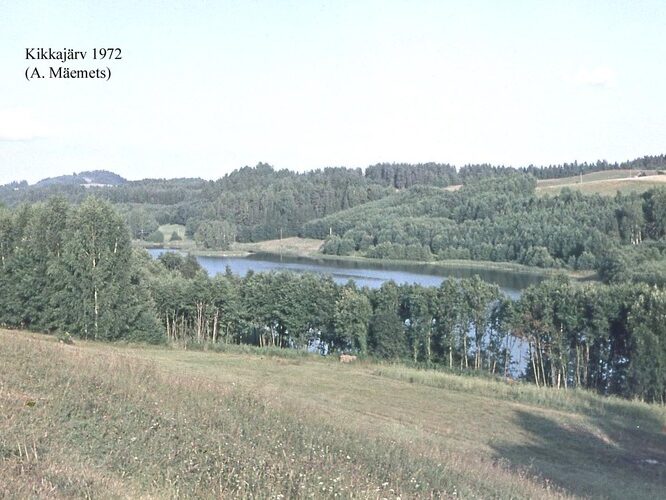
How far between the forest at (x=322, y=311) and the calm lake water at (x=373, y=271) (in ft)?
60.4

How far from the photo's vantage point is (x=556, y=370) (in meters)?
38.6

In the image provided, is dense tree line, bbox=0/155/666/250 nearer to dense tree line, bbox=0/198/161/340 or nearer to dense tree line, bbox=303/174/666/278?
dense tree line, bbox=303/174/666/278

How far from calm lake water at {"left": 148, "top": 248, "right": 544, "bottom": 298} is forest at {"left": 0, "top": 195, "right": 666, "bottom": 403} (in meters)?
18.4

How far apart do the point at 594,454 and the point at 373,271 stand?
6824cm

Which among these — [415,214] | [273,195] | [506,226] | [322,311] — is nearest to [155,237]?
[273,195]

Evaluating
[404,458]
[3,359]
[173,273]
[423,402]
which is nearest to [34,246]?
[173,273]

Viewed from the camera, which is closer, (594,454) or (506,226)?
(594,454)

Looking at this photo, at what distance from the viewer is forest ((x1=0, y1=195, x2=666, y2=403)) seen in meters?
37.0

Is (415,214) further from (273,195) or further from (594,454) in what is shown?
(594,454)

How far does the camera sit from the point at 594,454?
59.5 feet

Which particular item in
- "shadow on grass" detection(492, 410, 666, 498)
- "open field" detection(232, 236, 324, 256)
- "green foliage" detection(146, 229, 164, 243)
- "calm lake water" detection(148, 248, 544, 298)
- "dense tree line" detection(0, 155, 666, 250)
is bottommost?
"shadow on grass" detection(492, 410, 666, 498)

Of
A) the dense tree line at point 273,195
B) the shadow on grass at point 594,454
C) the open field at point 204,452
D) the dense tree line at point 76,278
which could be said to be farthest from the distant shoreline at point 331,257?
the open field at point 204,452

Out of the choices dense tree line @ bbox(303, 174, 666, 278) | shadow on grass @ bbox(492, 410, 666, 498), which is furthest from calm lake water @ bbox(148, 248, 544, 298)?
shadow on grass @ bbox(492, 410, 666, 498)

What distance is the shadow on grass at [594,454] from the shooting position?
530 inches
